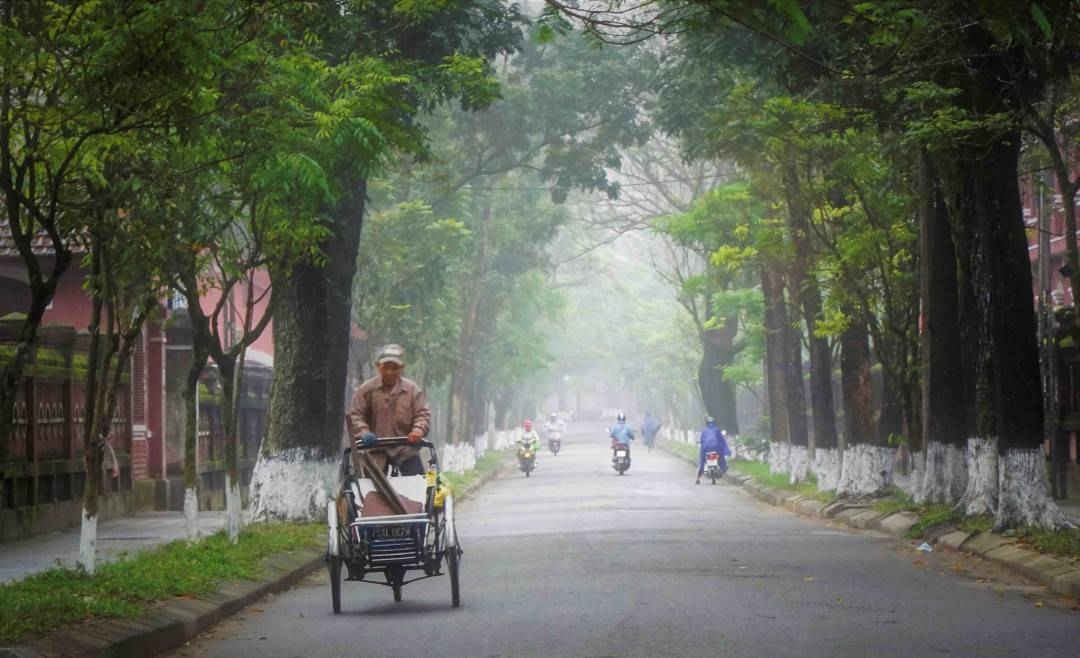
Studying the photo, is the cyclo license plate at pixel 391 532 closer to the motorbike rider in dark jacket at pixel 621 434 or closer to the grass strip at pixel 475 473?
the grass strip at pixel 475 473

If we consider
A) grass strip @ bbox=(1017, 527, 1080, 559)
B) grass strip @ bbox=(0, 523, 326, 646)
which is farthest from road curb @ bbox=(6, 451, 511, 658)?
grass strip @ bbox=(1017, 527, 1080, 559)

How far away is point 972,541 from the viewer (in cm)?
1847

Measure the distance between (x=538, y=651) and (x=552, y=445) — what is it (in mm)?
65830

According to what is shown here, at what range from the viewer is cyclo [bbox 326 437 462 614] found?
13.2m

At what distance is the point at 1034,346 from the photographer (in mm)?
18359

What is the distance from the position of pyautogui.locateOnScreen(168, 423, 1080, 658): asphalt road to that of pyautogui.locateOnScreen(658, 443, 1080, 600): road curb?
0.25 metres

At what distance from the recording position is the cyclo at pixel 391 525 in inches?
521

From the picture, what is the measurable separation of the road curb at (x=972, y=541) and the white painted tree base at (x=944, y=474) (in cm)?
47

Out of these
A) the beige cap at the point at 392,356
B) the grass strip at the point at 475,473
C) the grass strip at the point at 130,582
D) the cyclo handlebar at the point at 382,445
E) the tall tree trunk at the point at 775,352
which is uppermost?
the tall tree trunk at the point at 775,352

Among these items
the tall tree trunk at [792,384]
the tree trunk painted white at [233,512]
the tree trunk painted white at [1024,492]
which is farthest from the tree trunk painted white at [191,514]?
the tall tree trunk at [792,384]

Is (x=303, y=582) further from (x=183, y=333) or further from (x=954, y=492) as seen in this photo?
(x=183, y=333)

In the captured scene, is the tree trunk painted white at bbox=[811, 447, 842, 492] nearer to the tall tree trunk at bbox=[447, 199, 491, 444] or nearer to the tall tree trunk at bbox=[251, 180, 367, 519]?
the tall tree trunk at bbox=[251, 180, 367, 519]

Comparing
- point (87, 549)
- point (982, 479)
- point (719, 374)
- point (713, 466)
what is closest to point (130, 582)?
point (87, 549)

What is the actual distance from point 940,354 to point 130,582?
42.8ft
